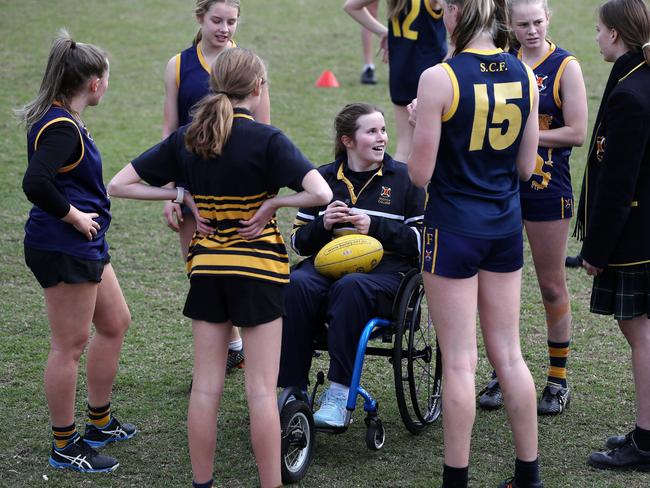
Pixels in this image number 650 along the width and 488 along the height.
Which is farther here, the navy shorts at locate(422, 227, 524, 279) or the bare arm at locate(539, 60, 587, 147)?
the bare arm at locate(539, 60, 587, 147)

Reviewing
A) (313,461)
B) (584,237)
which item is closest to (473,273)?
(584,237)

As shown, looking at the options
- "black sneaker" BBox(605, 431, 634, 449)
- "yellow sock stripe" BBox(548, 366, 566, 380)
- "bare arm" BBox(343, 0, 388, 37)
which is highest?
"bare arm" BBox(343, 0, 388, 37)

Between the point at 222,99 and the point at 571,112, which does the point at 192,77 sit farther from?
the point at 571,112

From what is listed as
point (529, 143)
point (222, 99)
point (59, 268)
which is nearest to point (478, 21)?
point (529, 143)

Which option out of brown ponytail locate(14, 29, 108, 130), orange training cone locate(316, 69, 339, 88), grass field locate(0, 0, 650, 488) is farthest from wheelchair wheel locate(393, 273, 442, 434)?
orange training cone locate(316, 69, 339, 88)

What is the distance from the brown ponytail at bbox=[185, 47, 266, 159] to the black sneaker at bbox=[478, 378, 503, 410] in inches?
85.7

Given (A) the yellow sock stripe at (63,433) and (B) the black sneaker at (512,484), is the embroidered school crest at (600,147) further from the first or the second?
(A) the yellow sock stripe at (63,433)

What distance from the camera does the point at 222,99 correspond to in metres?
3.51

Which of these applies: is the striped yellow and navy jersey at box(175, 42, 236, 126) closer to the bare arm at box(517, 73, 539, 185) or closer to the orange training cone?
the bare arm at box(517, 73, 539, 185)

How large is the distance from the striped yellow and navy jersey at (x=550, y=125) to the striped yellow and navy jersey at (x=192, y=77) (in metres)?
1.60

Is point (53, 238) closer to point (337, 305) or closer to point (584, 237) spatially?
point (337, 305)

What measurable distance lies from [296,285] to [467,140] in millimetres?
1300

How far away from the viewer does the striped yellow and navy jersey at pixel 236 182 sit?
3520 mm

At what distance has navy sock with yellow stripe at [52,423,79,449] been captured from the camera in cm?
425
